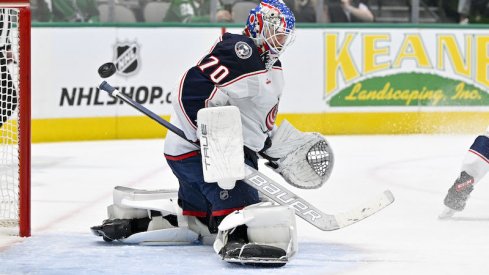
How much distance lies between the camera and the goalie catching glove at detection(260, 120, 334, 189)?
367 centimetres

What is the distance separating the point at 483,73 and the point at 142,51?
8.33 ft

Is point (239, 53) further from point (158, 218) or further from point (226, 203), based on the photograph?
point (158, 218)

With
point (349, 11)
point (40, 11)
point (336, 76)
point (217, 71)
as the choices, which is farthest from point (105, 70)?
point (349, 11)

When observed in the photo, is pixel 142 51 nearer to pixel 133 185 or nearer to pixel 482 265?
pixel 133 185

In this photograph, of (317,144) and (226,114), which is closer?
(226,114)

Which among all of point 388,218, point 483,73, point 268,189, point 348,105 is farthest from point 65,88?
point 268,189

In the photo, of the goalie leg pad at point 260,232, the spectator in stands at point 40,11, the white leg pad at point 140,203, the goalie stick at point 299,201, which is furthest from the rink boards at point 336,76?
the goalie leg pad at point 260,232

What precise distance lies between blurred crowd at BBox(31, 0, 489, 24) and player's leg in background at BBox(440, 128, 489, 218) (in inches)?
153

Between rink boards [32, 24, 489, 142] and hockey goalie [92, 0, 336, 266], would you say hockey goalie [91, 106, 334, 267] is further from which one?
rink boards [32, 24, 489, 142]

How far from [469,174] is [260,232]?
1330 millimetres

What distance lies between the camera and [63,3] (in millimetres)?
7602

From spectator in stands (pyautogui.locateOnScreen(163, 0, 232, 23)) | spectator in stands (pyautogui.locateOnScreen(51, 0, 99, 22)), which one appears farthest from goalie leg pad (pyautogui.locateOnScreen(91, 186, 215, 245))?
spectator in stands (pyautogui.locateOnScreen(163, 0, 232, 23))

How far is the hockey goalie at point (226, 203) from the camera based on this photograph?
3.24 metres

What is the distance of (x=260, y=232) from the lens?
3262mm
